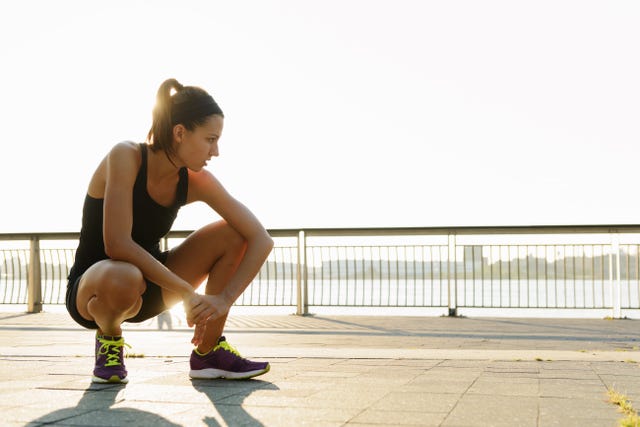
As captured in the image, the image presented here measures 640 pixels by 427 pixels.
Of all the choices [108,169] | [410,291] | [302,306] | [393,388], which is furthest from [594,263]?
[108,169]

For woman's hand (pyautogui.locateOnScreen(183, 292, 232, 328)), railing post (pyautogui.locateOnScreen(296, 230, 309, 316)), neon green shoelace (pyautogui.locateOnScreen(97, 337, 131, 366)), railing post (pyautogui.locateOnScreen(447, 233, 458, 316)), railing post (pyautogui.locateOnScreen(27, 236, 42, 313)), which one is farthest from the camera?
railing post (pyautogui.locateOnScreen(27, 236, 42, 313))

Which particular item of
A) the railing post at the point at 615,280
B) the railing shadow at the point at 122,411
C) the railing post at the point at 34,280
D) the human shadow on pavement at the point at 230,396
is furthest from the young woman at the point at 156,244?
the railing post at the point at 34,280

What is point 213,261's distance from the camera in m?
3.39

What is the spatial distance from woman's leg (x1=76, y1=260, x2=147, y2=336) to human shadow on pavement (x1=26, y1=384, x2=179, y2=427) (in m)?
0.43

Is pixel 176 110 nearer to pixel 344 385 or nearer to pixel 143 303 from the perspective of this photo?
pixel 143 303

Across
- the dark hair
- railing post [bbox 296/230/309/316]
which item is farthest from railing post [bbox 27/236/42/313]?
the dark hair

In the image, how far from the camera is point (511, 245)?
1010 centimetres

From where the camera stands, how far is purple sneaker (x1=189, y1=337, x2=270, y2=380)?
130 inches

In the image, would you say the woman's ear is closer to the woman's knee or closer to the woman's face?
the woman's face

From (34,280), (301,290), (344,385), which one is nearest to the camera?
(344,385)

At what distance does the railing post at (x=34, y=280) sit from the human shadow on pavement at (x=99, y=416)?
8550 millimetres

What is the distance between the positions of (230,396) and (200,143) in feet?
3.32

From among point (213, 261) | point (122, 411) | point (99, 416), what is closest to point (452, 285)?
point (213, 261)

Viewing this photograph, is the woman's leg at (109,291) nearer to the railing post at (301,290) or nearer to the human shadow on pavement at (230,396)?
the human shadow on pavement at (230,396)
